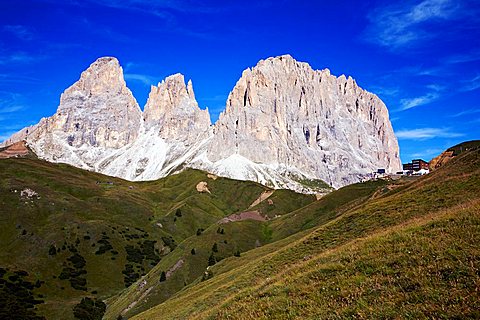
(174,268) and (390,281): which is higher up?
(390,281)

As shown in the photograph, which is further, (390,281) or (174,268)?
(174,268)

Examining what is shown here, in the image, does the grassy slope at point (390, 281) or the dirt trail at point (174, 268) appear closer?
the grassy slope at point (390, 281)

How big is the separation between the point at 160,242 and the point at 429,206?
174 meters

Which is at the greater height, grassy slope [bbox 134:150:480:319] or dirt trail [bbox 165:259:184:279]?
grassy slope [bbox 134:150:480:319]

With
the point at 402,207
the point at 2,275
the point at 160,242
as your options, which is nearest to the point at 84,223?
the point at 160,242

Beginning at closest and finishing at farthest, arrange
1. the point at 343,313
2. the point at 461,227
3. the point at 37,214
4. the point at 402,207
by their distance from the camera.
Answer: the point at 343,313 < the point at 461,227 < the point at 402,207 < the point at 37,214

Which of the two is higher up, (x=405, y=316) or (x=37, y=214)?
(x=37, y=214)

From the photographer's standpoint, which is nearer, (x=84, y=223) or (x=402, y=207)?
(x=402, y=207)

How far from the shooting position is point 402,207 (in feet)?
153

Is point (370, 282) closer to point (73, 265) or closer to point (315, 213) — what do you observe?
point (315, 213)

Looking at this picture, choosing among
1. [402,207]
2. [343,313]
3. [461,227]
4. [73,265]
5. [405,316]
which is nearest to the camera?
[405,316]

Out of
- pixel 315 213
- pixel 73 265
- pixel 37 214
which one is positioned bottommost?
pixel 73 265

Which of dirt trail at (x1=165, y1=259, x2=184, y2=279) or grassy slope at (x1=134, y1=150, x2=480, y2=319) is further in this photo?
dirt trail at (x1=165, y1=259, x2=184, y2=279)

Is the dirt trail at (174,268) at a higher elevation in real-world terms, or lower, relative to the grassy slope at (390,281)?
lower
